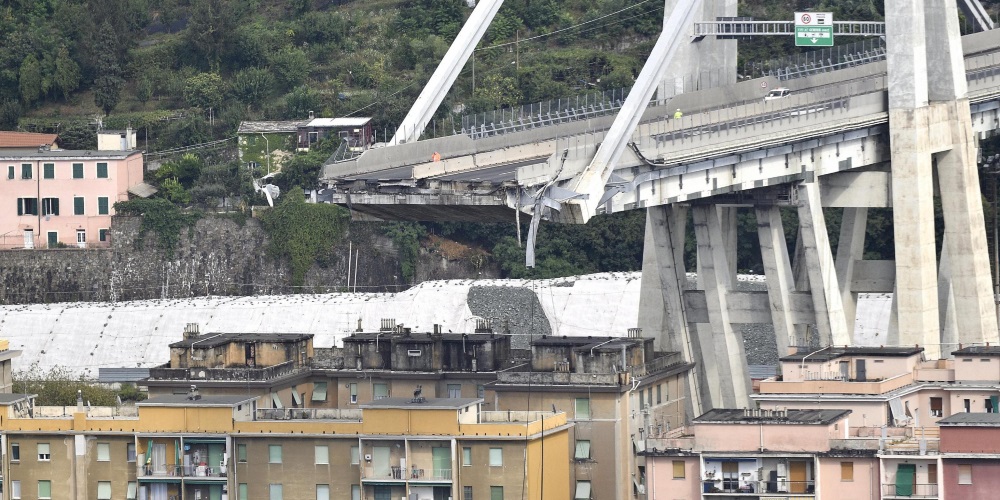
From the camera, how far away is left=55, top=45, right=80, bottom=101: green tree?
13088 centimetres

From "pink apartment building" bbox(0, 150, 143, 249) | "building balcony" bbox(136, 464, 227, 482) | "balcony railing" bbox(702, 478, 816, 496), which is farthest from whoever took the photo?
"pink apartment building" bbox(0, 150, 143, 249)

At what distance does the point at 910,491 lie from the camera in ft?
194

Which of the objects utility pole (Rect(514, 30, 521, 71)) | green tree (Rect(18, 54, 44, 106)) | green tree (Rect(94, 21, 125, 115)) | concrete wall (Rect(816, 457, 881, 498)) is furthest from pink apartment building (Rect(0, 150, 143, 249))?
concrete wall (Rect(816, 457, 881, 498))

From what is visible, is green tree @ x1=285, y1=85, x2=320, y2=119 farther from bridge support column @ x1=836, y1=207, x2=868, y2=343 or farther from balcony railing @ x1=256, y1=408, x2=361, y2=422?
balcony railing @ x1=256, y1=408, x2=361, y2=422

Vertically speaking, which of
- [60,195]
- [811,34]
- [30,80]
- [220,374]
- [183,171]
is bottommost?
[220,374]

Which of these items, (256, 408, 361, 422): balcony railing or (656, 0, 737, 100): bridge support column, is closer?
(256, 408, 361, 422): balcony railing

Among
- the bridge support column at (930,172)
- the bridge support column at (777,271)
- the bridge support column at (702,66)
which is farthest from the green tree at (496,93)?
the bridge support column at (777,271)

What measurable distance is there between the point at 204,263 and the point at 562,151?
49.4 m

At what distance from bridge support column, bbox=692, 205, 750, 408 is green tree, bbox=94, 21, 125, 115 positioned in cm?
5399

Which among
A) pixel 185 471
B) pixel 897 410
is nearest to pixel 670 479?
pixel 897 410

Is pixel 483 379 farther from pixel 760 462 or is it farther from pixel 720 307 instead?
pixel 760 462

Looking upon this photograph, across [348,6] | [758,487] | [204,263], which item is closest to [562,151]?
[758,487]

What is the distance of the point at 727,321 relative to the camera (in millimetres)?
82250

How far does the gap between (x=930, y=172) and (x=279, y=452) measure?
75.5ft
